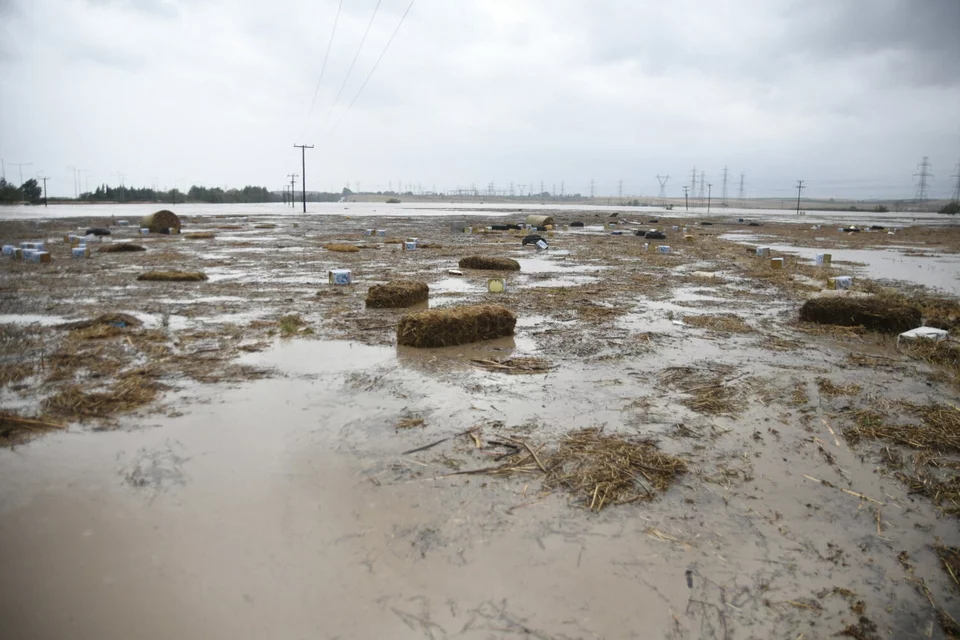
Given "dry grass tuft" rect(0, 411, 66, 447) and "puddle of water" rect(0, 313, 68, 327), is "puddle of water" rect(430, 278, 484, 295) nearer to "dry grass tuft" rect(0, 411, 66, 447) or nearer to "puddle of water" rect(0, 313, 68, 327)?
"puddle of water" rect(0, 313, 68, 327)

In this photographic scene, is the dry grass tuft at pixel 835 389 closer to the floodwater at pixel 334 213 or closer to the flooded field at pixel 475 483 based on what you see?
the flooded field at pixel 475 483

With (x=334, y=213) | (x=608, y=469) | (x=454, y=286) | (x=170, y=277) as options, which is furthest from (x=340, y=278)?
(x=334, y=213)

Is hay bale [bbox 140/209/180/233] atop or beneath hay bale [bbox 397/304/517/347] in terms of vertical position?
atop

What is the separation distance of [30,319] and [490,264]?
925 cm

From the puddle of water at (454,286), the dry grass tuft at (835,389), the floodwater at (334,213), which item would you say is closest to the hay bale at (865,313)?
the dry grass tuft at (835,389)

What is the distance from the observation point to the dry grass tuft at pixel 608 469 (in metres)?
3.43

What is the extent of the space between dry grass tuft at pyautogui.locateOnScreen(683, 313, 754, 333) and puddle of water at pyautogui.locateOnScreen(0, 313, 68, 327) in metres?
8.84

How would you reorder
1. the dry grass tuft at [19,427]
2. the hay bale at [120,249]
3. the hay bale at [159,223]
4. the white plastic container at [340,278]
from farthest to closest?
the hay bale at [159,223]
the hay bale at [120,249]
the white plastic container at [340,278]
the dry grass tuft at [19,427]

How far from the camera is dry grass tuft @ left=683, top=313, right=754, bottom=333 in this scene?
7.94 m

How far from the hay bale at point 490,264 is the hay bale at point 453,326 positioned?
7074mm

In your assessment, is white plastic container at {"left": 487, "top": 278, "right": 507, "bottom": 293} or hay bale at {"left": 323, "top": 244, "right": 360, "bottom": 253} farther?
hay bale at {"left": 323, "top": 244, "right": 360, "bottom": 253}

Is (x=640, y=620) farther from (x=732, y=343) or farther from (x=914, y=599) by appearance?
(x=732, y=343)

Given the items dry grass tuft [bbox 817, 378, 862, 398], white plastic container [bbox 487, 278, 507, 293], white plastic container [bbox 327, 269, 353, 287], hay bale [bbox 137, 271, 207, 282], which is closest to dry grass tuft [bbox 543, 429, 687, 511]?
dry grass tuft [bbox 817, 378, 862, 398]

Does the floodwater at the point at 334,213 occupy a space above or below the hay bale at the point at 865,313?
above
